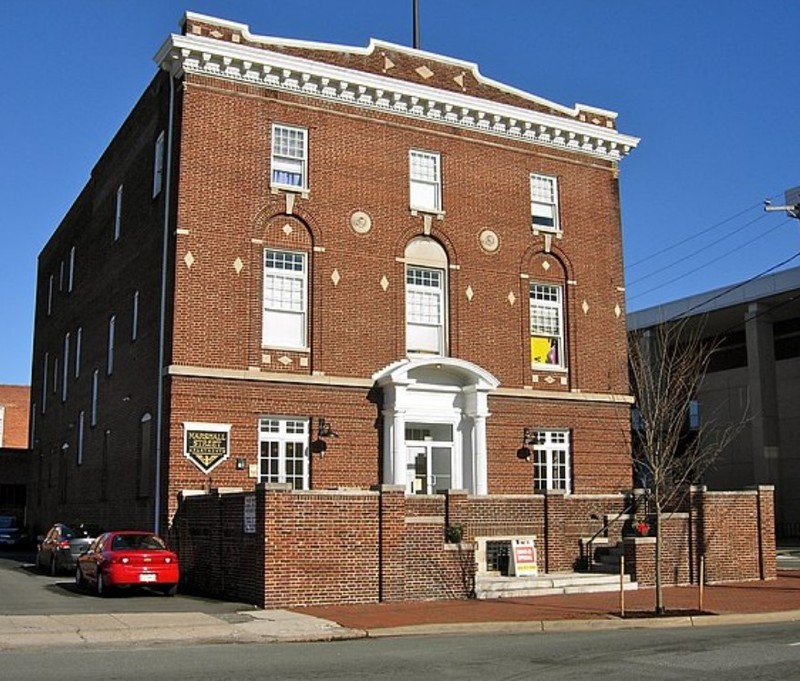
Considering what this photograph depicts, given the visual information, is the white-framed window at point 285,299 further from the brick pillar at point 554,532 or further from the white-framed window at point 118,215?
the white-framed window at point 118,215

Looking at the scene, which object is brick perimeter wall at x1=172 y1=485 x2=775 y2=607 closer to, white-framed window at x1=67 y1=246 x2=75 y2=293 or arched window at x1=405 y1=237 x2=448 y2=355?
arched window at x1=405 y1=237 x2=448 y2=355

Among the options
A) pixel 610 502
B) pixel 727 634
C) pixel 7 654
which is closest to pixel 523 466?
pixel 610 502

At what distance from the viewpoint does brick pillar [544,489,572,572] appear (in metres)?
24.0

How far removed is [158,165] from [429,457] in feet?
35.4

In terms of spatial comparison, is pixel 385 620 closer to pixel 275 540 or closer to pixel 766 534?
pixel 275 540

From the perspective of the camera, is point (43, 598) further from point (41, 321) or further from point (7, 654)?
point (41, 321)

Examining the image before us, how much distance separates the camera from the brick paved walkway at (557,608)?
17328 mm

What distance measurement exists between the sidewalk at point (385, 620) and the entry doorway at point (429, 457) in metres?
6.74

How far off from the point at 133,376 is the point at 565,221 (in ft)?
43.7

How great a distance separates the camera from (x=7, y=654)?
44.2ft

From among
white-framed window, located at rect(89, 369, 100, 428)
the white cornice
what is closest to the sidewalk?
the white cornice

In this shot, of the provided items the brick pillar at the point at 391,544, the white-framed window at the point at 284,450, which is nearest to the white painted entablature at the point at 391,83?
the white-framed window at the point at 284,450

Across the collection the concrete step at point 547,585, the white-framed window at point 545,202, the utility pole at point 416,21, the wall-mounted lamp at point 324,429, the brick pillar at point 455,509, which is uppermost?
the utility pole at point 416,21

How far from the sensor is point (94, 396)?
33312mm
